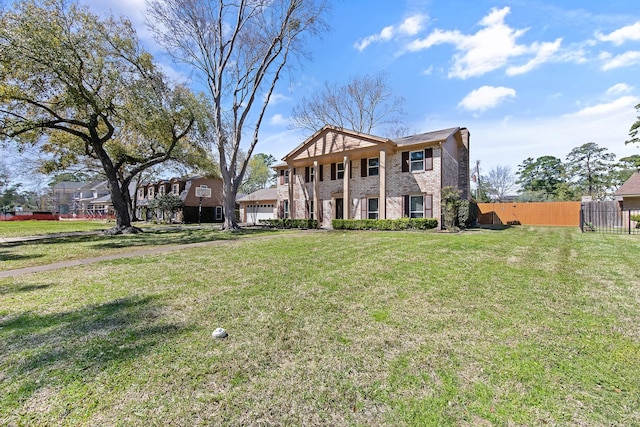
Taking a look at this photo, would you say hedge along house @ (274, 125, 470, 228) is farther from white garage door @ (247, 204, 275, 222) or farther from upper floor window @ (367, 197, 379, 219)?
white garage door @ (247, 204, 275, 222)

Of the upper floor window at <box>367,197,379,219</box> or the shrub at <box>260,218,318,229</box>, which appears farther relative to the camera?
the shrub at <box>260,218,318,229</box>

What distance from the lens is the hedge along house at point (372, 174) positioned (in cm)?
1636

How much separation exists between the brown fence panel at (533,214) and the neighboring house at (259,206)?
61.9ft

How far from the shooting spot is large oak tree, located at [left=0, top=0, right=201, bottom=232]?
35.7 ft

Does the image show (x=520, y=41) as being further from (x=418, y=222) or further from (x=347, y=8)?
(x=418, y=222)

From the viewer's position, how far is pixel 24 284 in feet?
17.3

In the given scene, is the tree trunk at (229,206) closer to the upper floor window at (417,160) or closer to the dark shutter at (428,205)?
the upper floor window at (417,160)

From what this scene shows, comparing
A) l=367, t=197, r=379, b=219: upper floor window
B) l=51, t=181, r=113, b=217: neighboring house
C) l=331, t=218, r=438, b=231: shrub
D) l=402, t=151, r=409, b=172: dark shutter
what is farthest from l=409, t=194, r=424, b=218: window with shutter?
l=51, t=181, r=113, b=217: neighboring house

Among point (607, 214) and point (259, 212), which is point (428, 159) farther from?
point (259, 212)

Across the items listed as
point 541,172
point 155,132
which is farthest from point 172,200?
point 541,172

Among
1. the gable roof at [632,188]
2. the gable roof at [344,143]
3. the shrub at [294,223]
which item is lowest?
the shrub at [294,223]

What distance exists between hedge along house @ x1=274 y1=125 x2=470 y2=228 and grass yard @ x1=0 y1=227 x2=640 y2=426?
445 inches

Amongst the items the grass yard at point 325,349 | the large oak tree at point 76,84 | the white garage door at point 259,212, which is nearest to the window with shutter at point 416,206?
the grass yard at point 325,349

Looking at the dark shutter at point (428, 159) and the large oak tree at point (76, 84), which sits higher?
the large oak tree at point (76, 84)
